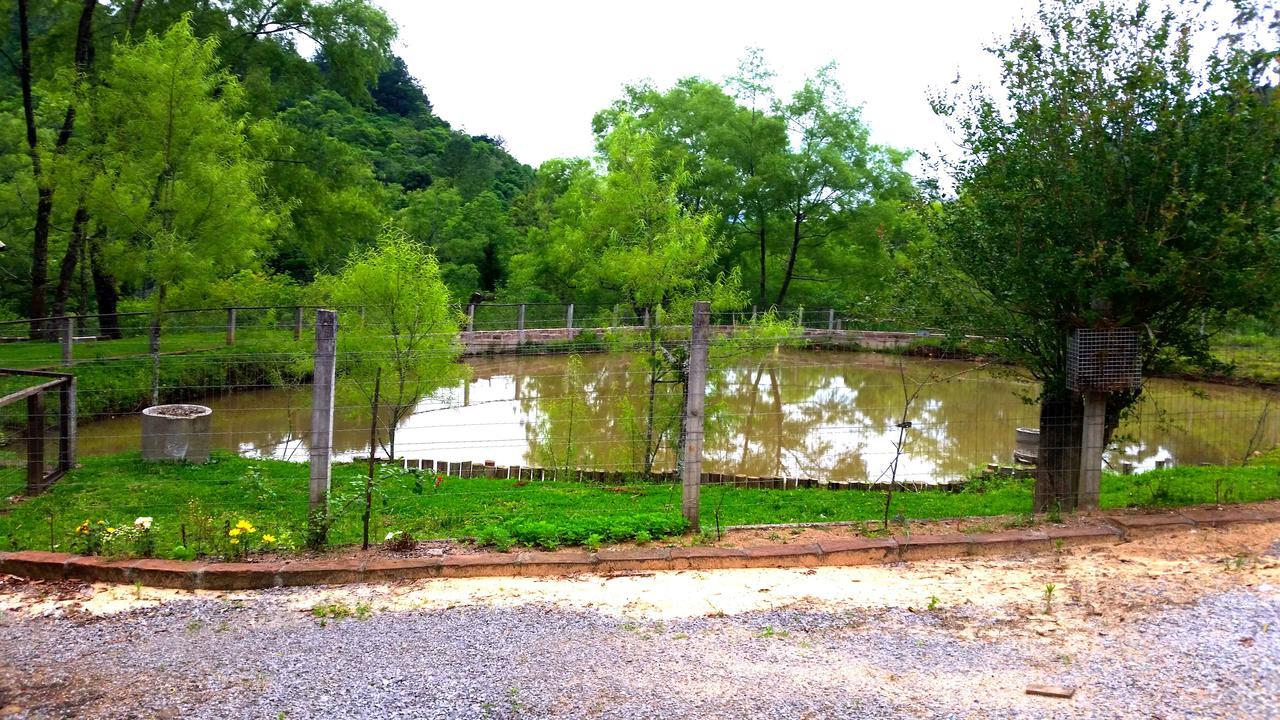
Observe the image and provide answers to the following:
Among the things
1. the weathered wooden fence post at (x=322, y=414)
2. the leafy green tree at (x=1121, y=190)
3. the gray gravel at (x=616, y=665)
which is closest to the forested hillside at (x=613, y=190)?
the leafy green tree at (x=1121, y=190)

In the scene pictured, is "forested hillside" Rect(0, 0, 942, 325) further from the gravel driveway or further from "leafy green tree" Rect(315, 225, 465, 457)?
the gravel driveway

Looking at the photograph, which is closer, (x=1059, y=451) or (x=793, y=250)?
(x=1059, y=451)

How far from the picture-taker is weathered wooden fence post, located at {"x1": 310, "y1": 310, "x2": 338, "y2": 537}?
20.7ft

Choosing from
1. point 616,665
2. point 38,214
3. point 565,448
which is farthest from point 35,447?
point 38,214

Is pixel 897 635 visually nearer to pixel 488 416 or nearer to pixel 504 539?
pixel 504 539

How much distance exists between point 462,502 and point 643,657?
187 inches

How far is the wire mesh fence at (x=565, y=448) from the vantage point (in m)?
7.84

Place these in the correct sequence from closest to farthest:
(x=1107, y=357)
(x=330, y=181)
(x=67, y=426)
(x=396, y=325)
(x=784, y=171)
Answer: (x=1107, y=357) → (x=67, y=426) → (x=396, y=325) → (x=330, y=181) → (x=784, y=171)

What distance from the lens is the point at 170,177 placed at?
14.2 meters

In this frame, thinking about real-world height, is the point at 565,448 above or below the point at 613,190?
below

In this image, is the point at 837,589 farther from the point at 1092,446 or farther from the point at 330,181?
the point at 330,181

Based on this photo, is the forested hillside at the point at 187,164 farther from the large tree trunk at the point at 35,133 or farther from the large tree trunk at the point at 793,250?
the large tree trunk at the point at 793,250

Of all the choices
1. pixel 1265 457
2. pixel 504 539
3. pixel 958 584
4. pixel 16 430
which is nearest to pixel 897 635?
pixel 958 584

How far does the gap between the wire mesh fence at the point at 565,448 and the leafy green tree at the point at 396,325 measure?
0.40 feet
